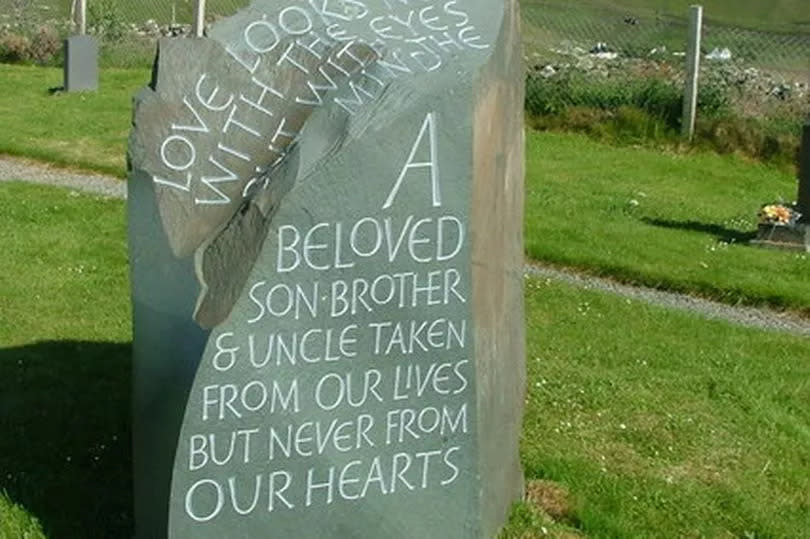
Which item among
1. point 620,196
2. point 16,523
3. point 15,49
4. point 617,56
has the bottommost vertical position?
point 15,49

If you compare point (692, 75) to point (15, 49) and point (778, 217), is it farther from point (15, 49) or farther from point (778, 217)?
point (15, 49)

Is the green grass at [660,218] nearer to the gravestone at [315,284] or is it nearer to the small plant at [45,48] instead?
the gravestone at [315,284]

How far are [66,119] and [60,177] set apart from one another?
323 cm

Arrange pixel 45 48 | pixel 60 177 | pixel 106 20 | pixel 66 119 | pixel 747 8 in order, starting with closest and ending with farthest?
pixel 60 177
pixel 66 119
pixel 45 48
pixel 106 20
pixel 747 8

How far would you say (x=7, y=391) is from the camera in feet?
26.6

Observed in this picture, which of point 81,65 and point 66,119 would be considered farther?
point 81,65

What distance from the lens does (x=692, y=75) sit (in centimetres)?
1972

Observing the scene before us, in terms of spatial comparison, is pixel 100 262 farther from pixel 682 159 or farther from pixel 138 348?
pixel 682 159

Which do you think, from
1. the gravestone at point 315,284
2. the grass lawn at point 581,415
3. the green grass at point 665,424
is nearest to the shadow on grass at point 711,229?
the grass lawn at point 581,415

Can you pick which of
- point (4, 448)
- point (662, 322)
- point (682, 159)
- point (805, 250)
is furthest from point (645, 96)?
point (4, 448)

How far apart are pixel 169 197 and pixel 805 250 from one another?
892cm

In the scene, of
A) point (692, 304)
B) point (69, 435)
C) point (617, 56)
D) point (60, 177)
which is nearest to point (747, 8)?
point (617, 56)

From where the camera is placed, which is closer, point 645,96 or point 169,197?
point 169,197

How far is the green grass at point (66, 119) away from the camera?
54.5 ft
